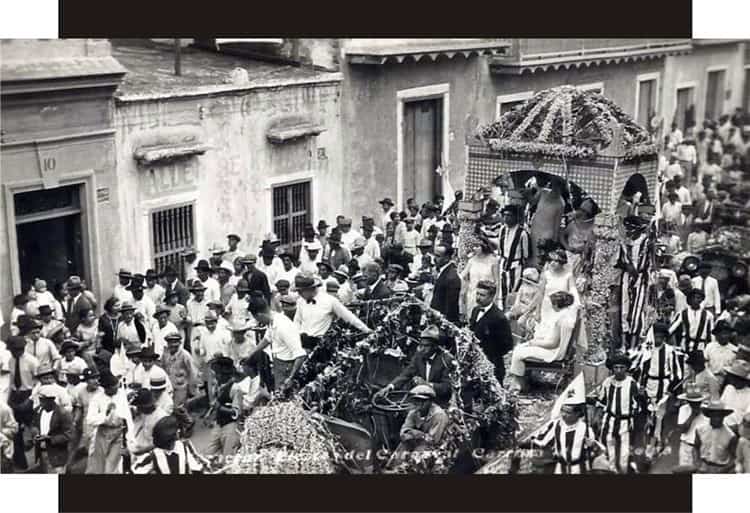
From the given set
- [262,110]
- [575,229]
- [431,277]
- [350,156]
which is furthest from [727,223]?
[262,110]

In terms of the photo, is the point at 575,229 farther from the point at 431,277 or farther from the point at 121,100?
the point at 121,100

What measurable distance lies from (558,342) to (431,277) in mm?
1137

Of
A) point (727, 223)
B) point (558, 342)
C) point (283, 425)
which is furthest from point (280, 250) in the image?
point (727, 223)

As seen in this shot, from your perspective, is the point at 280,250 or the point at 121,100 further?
the point at 280,250

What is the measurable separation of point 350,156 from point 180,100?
149 centimetres

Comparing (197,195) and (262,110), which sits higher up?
(262,110)

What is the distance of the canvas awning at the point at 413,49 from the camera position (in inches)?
362

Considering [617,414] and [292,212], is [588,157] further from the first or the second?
[292,212]

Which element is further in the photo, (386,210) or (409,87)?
(386,210)

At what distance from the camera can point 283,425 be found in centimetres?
929

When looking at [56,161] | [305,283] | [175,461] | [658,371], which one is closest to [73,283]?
[56,161]

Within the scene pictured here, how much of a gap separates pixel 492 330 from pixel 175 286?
256cm

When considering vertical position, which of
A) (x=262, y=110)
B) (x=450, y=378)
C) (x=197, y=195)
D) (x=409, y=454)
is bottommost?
(x=409, y=454)

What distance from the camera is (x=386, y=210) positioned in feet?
31.9
